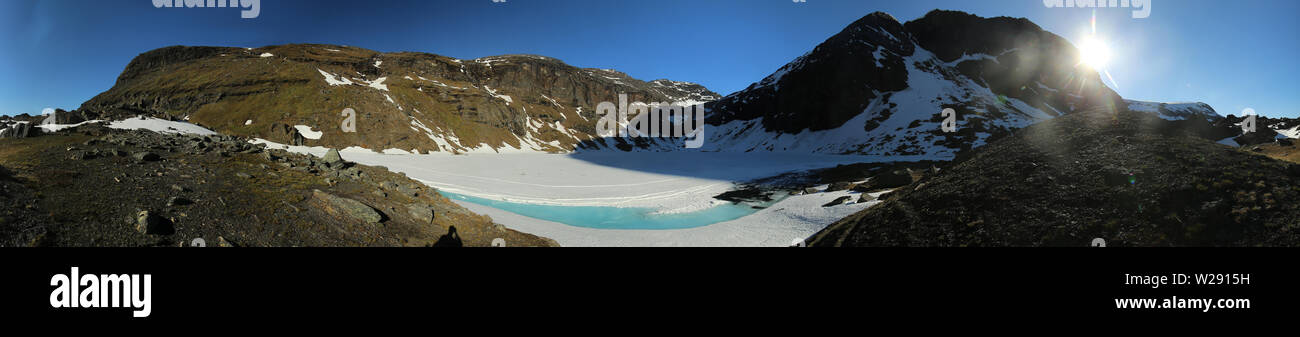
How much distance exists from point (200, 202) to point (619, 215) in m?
15.0

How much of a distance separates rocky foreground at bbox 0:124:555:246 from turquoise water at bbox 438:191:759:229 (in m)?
6.82

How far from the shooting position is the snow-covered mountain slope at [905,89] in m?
104

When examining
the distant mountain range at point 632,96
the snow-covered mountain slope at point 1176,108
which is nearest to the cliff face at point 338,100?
the distant mountain range at point 632,96

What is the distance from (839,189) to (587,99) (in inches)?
5874

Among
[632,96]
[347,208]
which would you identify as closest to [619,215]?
[347,208]

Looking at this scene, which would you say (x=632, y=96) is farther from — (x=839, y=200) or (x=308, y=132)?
(x=839, y=200)

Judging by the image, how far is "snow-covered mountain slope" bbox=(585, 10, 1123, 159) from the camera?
4112 inches

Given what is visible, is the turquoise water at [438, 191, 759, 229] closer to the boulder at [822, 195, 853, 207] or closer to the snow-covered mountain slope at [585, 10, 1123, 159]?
the boulder at [822, 195, 853, 207]

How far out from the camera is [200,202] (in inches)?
289
